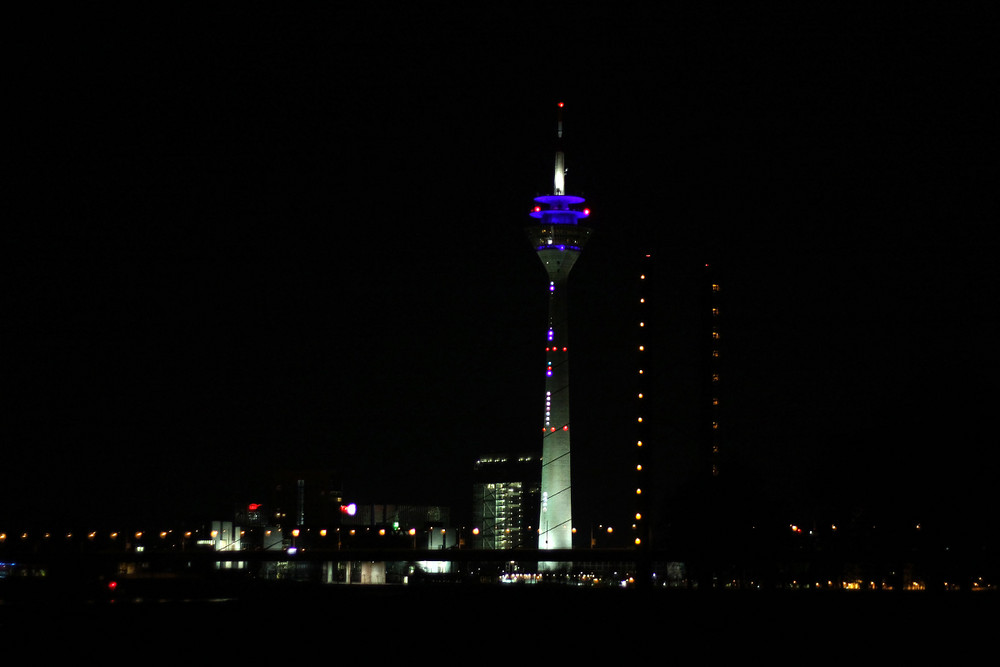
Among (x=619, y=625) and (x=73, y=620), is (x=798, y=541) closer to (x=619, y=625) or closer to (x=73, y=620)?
(x=619, y=625)

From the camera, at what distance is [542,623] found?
3356 inches

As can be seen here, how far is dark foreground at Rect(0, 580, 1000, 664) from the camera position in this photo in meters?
66.4

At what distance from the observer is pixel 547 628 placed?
264 ft

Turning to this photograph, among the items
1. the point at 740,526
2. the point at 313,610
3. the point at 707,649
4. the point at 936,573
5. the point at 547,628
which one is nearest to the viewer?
the point at 707,649

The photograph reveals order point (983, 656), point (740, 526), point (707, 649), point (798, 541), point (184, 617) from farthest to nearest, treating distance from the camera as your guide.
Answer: point (798, 541)
point (740, 526)
point (184, 617)
point (707, 649)
point (983, 656)

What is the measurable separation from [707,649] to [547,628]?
16143 mm

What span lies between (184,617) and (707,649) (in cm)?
3558

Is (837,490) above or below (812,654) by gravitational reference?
above

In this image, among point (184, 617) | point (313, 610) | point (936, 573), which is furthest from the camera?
point (936, 573)

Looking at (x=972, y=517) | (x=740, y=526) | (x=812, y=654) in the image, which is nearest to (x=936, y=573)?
(x=972, y=517)

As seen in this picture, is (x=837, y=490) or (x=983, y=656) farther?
(x=837, y=490)

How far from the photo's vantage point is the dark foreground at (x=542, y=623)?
218ft

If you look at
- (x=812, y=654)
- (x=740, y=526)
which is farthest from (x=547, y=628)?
(x=740, y=526)

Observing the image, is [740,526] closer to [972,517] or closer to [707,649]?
[972,517]
